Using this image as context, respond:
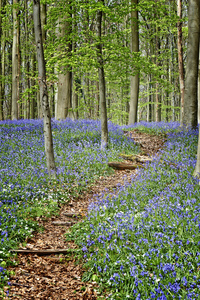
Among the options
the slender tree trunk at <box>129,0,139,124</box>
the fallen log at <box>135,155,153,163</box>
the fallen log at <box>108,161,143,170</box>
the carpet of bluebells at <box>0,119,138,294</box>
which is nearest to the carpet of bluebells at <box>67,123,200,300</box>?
the carpet of bluebells at <box>0,119,138,294</box>

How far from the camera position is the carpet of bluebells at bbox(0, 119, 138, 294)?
477cm

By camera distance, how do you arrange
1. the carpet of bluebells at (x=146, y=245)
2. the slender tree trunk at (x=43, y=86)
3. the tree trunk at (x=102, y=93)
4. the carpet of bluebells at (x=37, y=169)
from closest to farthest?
the carpet of bluebells at (x=146, y=245) → the carpet of bluebells at (x=37, y=169) → the slender tree trunk at (x=43, y=86) → the tree trunk at (x=102, y=93)

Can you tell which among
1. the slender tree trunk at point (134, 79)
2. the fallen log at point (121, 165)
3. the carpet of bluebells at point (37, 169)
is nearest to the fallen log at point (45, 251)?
the carpet of bluebells at point (37, 169)

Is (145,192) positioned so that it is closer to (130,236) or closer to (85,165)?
(130,236)

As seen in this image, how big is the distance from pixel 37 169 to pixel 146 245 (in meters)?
4.59

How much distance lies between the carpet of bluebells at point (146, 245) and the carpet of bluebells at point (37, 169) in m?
1.14

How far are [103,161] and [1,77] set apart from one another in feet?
58.4

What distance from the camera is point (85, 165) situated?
27.3 ft

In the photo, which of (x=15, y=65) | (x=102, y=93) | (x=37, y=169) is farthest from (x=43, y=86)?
Answer: (x=15, y=65)

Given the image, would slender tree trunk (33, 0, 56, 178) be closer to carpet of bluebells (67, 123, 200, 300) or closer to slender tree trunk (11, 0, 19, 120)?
carpet of bluebells (67, 123, 200, 300)

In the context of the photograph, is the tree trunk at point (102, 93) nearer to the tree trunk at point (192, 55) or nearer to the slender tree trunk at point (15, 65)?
the tree trunk at point (192, 55)

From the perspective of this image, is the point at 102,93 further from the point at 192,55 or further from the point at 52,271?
the point at 52,271

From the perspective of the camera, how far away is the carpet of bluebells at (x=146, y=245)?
3.06 meters

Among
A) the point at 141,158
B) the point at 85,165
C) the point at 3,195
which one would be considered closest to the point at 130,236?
the point at 3,195
